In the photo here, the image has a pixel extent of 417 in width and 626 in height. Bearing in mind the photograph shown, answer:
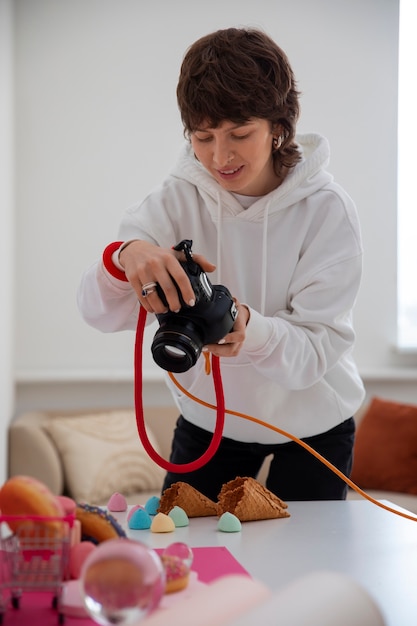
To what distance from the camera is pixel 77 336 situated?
11.2ft

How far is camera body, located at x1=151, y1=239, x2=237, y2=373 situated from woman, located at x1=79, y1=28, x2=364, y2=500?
14 cm

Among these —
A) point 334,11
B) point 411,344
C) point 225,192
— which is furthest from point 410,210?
point 225,192

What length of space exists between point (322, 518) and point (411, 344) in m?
2.56

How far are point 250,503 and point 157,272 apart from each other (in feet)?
1.14

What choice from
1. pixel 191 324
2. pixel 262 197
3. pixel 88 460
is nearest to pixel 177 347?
pixel 191 324

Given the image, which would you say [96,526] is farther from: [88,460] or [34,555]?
[88,460]

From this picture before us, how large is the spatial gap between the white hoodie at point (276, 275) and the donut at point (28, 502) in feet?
1.94

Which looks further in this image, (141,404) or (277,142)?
(277,142)

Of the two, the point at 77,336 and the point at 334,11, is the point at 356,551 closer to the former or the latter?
the point at 77,336

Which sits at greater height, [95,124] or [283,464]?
[95,124]

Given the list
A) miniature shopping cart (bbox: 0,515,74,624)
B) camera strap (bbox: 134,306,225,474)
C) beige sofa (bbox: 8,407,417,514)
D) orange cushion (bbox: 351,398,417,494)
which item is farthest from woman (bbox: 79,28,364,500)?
orange cushion (bbox: 351,398,417,494)

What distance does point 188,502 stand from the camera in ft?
3.82

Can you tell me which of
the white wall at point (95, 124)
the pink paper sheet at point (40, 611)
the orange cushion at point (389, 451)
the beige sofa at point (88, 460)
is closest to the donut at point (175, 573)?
the pink paper sheet at point (40, 611)

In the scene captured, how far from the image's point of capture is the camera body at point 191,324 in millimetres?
1055
